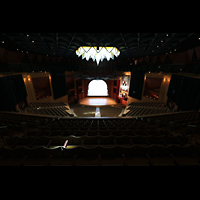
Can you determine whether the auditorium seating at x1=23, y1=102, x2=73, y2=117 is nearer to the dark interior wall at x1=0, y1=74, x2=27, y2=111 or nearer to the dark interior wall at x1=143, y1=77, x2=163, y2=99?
the dark interior wall at x1=0, y1=74, x2=27, y2=111

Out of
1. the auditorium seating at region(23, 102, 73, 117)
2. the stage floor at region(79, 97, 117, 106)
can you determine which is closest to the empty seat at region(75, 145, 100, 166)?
the auditorium seating at region(23, 102, 73, 117)

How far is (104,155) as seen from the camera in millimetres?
3205

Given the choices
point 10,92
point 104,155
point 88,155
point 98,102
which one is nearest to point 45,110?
point 10,92

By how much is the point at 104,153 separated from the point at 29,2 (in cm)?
389

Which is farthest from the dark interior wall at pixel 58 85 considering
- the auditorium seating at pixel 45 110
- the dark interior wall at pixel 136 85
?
the dark interior wall at pixel 136 85

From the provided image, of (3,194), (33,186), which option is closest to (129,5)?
(33,186)

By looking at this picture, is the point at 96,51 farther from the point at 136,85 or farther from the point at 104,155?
the point at 104,155

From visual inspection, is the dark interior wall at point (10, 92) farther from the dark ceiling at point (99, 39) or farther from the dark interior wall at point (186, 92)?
the dark interior wall at point (186, 92)

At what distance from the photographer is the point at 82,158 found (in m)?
3.11

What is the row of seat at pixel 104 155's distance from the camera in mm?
2973

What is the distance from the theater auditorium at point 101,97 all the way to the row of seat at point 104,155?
0.03 meters

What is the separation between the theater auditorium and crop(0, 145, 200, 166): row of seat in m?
0.03

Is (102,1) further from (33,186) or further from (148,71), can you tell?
(148,71)

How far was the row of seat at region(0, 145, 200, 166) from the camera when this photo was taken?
297 cm
